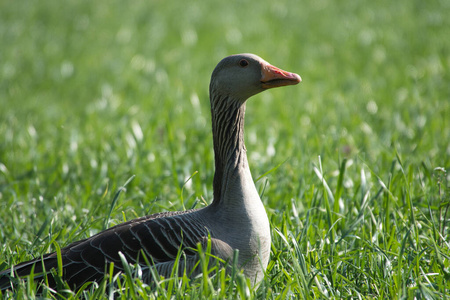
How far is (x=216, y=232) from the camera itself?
3195 millimetres

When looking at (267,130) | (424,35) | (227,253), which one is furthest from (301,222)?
(424,35)

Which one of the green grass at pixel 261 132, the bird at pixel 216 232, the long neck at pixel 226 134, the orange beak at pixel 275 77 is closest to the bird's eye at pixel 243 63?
the bird at pixel 216 232

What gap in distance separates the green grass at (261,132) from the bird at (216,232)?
17 cm

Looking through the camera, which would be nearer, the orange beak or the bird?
the bird

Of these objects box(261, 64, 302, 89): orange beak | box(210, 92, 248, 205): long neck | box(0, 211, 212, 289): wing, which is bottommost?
box(0, 211, 212, 289): wing

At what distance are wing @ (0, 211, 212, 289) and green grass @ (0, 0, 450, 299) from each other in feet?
0.64

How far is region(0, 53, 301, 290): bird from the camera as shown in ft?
10.0

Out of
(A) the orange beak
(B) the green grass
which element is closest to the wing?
(B) the green grass

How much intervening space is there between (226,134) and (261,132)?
346 centimetres

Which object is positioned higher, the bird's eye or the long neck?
the bird's eye

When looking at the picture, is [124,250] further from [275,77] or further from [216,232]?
[275,77]

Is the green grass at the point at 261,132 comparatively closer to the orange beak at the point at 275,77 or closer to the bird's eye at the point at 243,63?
the orange beak at the point at 275,77

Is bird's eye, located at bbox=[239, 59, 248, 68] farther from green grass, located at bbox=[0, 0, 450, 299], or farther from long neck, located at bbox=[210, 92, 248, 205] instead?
green grass, located at bbox=[0, 0, 450, 299]

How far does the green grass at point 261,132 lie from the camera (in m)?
3.45
